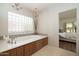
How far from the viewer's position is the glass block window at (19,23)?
1397 millimetres

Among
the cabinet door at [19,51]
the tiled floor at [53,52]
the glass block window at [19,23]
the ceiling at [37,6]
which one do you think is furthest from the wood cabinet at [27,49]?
the ceiling at [37,6]

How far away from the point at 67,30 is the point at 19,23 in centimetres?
98

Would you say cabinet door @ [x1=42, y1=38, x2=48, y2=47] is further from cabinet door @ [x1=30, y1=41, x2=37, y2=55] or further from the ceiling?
the ceiling

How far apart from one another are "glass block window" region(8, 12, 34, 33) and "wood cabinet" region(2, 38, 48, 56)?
Answer: 33 cm

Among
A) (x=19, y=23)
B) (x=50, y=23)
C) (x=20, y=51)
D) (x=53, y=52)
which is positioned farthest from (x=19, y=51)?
(x=50, y=23)

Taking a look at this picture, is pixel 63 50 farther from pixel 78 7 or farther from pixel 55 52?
pixel 78 7

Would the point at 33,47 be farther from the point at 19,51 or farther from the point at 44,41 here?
the point at 19,51

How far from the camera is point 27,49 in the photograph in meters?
1.50

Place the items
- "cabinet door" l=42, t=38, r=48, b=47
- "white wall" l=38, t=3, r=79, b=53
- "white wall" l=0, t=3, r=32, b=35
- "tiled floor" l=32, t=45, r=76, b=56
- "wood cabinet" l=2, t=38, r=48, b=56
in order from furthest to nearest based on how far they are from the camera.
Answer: "cabinet door" l=42, t=38, r=48, b=47 → "white wall" l=38, t=3, r=79, b=53 → "tiled floor" l=32, t=45, r=76, b=56 → "white wall" l=0, t=3, r=32, b=35 → "wood cabinet" l=2, t=38, r=48, b=56

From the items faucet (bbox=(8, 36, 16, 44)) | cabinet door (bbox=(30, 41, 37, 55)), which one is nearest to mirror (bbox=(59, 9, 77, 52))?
cabinet door (bbox=(30, 41, 37, 55))

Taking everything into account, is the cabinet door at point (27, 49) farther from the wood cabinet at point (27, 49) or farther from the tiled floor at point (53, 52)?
the tiled floor at point (53, 52)

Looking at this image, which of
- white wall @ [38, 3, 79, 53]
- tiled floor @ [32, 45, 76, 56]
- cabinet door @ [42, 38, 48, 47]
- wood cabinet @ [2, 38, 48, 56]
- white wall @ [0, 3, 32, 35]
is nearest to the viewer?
wood cabinet @ [2, 38, 48, 56]

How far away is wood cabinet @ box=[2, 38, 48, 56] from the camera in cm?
120

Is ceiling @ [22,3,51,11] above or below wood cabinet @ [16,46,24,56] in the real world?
above
